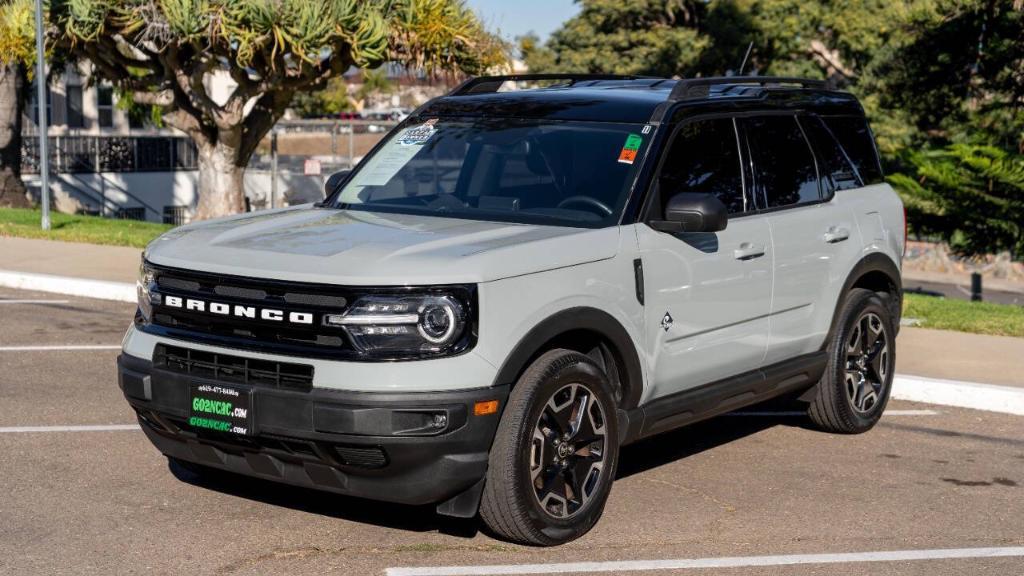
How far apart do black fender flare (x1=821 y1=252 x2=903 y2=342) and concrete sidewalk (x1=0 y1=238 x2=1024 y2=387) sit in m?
1.39

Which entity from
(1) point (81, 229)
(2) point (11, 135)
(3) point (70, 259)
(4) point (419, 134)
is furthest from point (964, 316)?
(2) point (11, 135)

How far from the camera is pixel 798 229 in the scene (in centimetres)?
703

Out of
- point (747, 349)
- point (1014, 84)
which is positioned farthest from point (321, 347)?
point (1014, 84)

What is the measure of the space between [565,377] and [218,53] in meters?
16.0

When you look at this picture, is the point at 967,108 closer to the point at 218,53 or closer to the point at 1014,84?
the point at 1014,84

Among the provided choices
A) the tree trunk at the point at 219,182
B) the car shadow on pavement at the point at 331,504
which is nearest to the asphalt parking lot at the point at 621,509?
the car shadow on pavement at the point at 331,504

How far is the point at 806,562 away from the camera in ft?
17.9

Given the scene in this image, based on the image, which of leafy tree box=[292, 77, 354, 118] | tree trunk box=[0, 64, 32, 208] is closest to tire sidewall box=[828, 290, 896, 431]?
tree trunk box=[0, 64, 32, 208]

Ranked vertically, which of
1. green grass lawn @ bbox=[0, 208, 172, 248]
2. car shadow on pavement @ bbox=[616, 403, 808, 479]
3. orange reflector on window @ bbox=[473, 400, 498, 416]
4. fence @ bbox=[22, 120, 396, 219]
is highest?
orange reflector on window @ bbox=[473, 400, 498, 416]

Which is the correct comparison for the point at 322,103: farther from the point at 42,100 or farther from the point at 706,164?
the point at 706,164

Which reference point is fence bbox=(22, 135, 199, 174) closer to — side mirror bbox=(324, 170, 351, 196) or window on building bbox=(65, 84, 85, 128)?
window on building bbox=(65, 84, 85, 128)

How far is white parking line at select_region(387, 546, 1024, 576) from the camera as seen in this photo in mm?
5220

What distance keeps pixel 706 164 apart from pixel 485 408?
2073 millimetres

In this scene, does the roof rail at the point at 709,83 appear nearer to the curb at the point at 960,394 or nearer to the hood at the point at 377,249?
the hood at the point at 377,249
